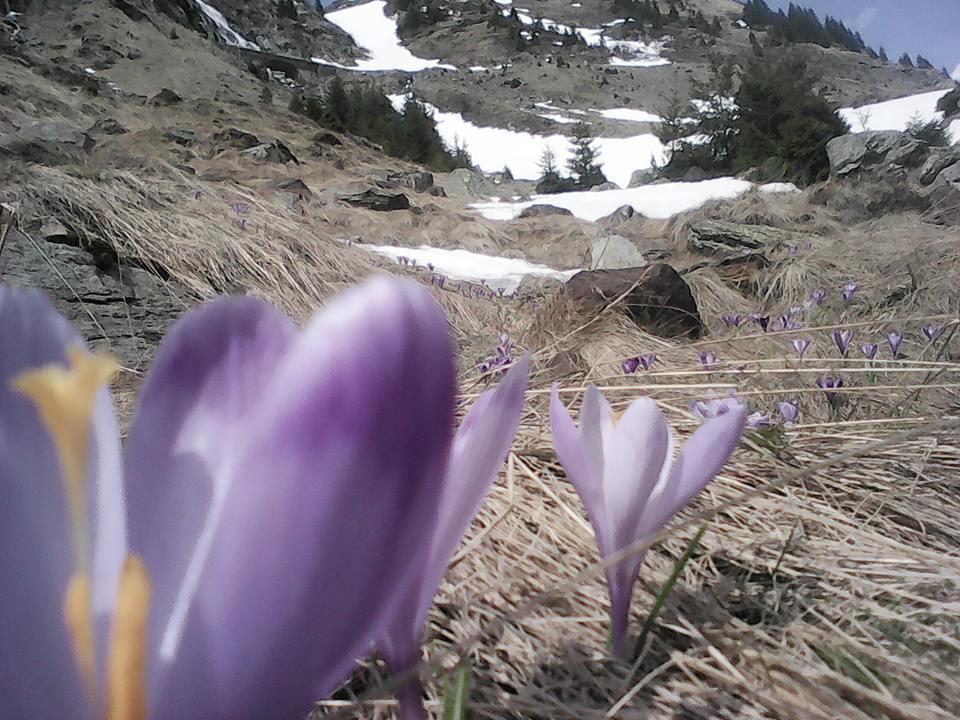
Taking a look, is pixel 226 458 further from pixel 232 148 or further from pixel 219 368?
pixel 232 148

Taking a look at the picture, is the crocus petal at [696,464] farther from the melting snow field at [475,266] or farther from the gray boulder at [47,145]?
the gray boulder at [47,145]

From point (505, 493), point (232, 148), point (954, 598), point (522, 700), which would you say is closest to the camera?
point (522, 700)

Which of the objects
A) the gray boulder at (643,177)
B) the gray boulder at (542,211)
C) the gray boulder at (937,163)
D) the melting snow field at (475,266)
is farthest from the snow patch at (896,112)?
the melting snow field at (475,266)

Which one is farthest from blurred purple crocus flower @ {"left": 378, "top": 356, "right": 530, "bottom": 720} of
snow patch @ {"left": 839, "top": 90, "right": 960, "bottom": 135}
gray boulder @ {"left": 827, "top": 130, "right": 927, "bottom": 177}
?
snow patch @ {"left": 839, "top": 90, "right": 960, "bottom": 135}

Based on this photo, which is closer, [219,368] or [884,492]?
[219,368]

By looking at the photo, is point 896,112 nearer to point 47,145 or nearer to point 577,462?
point 47,145

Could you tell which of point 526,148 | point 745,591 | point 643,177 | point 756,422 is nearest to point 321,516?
point 745,591

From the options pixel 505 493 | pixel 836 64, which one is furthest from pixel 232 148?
pixel 836 64
